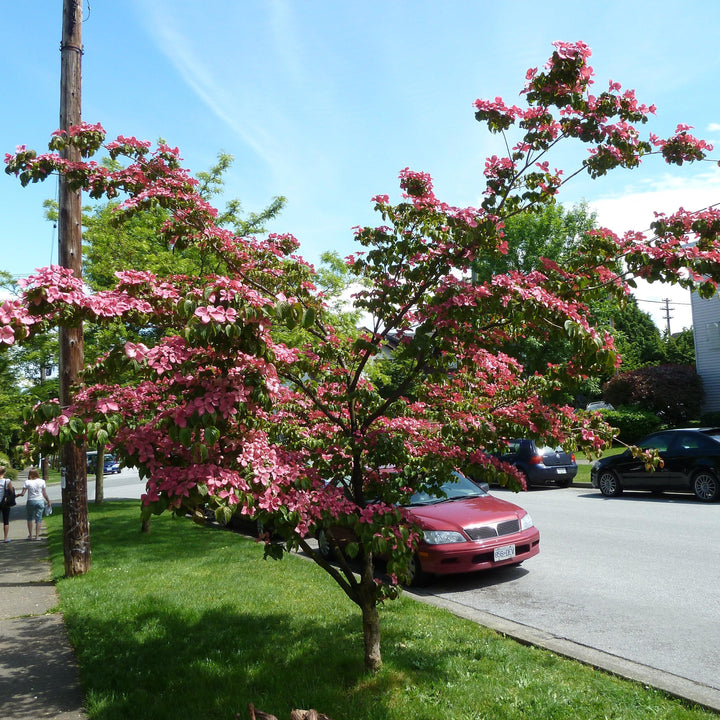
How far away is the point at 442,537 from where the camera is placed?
24.8 ft

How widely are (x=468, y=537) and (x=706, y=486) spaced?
25.8 feet

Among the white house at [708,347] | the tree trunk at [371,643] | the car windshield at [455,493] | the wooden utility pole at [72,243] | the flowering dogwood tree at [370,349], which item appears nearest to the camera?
the flowering dogwood tree at [370,349]

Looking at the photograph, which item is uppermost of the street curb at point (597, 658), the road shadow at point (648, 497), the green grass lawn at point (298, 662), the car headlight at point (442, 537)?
the car headlight at point (442, 537)

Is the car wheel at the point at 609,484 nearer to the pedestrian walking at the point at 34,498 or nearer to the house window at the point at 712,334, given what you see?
the pedestrian walking at the point at 34,498

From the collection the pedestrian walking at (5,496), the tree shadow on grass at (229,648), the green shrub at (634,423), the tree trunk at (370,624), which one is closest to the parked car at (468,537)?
the tree shadow on grass at (229,648)

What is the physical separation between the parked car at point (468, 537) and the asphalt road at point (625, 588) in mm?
313

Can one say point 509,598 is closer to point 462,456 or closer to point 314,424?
point 462,456

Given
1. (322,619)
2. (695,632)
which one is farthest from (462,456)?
(695,632)

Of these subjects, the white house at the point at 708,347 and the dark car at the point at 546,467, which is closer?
the dark car at the point at 546,467

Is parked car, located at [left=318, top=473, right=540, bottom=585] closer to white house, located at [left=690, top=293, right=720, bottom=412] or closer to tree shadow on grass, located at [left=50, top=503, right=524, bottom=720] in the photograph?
tree shadow on grass, located at [left=50, top=503, right=524, bottom=720]

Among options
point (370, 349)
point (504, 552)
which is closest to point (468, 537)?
point (504, 552)

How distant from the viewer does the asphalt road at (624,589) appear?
5266mm

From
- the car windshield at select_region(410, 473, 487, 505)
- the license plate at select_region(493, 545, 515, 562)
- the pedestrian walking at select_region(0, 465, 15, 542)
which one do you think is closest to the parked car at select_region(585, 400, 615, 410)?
the car windshield at select_region(410, 473, 487, 505)

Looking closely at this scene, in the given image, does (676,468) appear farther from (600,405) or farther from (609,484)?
(600,405)
